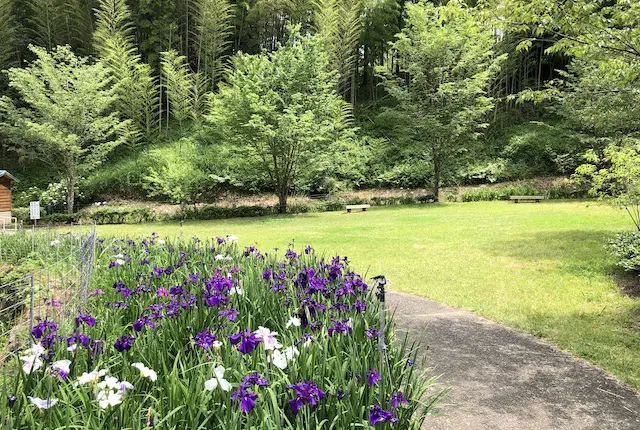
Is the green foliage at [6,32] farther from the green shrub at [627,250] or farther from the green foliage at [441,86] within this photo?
the green shrub at [627,250]

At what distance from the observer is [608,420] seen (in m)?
2.49

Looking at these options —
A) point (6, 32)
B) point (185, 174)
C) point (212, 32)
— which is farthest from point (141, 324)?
point (6, 32)

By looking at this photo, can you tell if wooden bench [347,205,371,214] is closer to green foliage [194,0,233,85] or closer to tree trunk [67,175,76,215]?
tree trunk [67,175,76,215]

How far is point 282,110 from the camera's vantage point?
690 inches

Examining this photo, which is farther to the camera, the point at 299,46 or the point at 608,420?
the point at 299,46

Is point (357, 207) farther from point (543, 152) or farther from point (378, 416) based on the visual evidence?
point (378, 416)

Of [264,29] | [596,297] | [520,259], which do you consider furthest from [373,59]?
[596,297]

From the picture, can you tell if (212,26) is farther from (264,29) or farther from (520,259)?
(520,259)

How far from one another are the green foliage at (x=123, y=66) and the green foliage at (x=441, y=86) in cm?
1409

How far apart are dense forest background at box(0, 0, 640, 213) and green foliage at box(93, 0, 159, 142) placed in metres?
0.09

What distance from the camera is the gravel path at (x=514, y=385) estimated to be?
2.46 meters

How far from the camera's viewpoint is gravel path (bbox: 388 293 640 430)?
2.46 meters

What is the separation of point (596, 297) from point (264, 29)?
30656 millimetres

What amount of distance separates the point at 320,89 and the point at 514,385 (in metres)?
16.5
